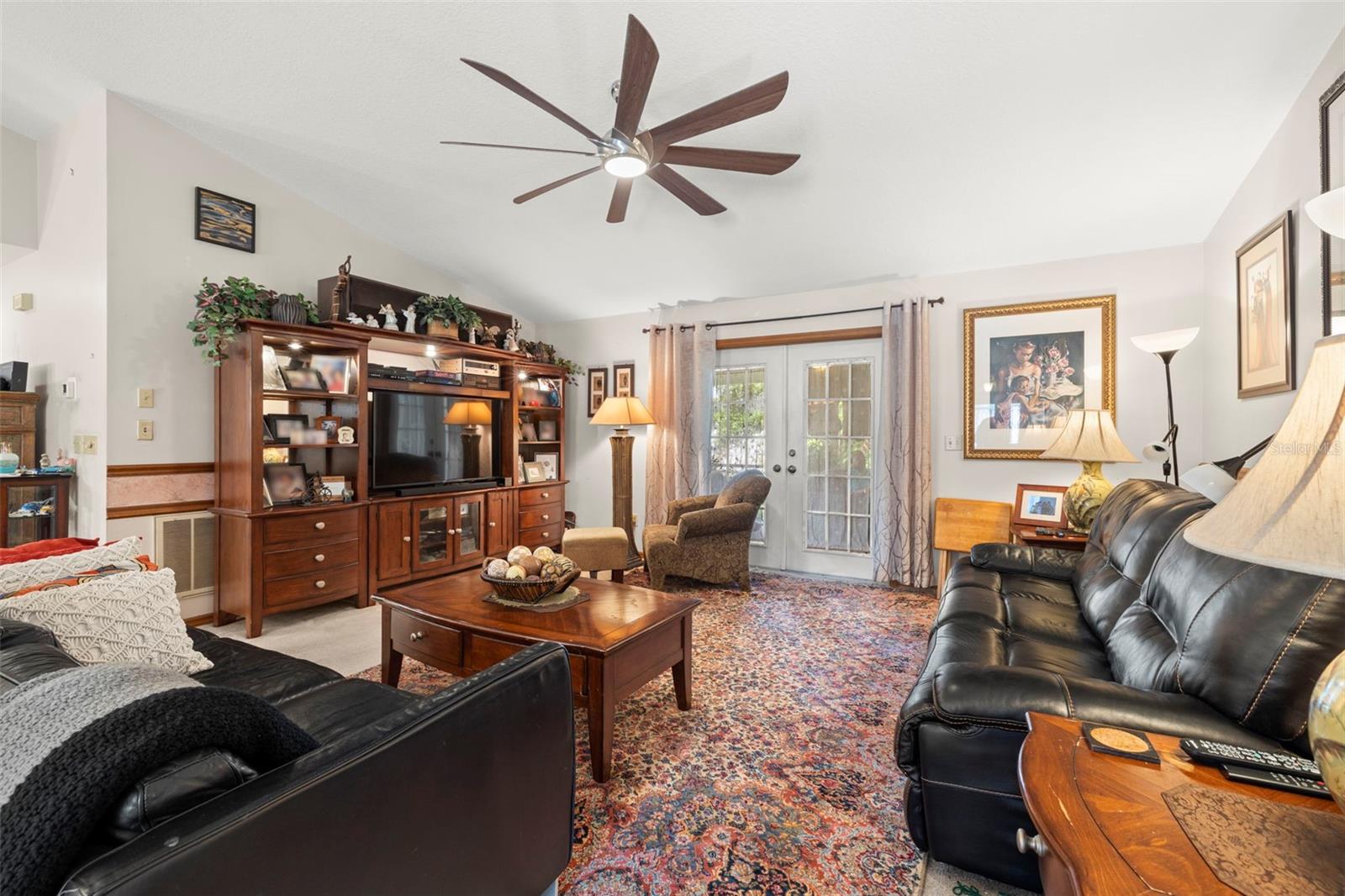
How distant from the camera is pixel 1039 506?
12.4 feet

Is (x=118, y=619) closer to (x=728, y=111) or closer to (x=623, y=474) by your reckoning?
(x=728, y=111)

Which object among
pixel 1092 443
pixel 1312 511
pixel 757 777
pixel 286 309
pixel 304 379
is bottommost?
pixel 757 777

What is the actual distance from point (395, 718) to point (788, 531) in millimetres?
4103

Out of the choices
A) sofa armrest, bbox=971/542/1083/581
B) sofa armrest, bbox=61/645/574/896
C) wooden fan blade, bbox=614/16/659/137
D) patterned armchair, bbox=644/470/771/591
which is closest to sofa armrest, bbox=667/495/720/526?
patterned armchair, bbox=644/470/771/591

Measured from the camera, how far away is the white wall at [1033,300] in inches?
136

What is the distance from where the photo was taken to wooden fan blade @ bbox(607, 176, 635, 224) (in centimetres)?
266

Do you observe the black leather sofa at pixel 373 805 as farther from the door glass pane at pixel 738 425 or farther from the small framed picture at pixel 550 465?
the small framed picture at pixel 550 465

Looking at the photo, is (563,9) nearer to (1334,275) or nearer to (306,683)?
(306,683)

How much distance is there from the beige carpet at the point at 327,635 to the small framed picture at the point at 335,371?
144cm

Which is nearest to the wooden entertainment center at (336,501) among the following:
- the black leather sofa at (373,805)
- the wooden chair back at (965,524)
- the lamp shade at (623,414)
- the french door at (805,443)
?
the lamp shade at (623,414)

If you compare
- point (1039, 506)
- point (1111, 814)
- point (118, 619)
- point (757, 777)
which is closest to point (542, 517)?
point (757, 777)

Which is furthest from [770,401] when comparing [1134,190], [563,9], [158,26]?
[158,26]

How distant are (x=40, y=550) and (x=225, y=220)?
8.56ft

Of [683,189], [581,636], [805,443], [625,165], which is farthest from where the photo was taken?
[805,443]
